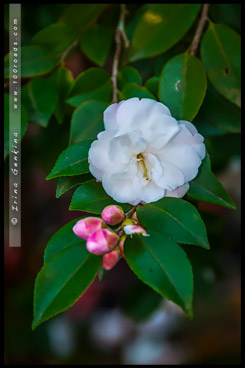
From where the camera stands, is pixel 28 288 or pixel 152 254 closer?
pixel 152 254

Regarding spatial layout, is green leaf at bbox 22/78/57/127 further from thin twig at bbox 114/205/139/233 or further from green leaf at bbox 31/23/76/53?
thin twig at bbox 114/205/139/233

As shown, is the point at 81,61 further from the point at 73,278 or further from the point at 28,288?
the point at 73,278

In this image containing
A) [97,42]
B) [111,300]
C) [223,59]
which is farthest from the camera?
[111,300]

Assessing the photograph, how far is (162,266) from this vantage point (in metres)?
0.65

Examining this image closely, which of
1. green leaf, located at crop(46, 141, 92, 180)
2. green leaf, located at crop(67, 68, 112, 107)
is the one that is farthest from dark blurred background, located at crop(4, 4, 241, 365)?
green leaf, located at crop(46, 141, 92, 180)

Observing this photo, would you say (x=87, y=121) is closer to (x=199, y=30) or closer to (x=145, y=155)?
(x=145, y=155)

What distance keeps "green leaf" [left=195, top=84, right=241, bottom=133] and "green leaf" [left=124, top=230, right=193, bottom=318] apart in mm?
428

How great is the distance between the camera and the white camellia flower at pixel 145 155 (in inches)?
26.8

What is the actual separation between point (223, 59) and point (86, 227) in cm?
50

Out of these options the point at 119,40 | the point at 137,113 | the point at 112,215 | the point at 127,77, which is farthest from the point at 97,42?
the point at 112,215

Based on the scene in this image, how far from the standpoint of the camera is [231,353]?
1850mm

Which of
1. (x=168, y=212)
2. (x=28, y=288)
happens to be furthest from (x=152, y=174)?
(x=28, y=288)

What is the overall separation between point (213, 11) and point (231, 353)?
1.39 meters

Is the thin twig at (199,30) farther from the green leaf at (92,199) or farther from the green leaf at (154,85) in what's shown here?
the green leaf at (92,199)
